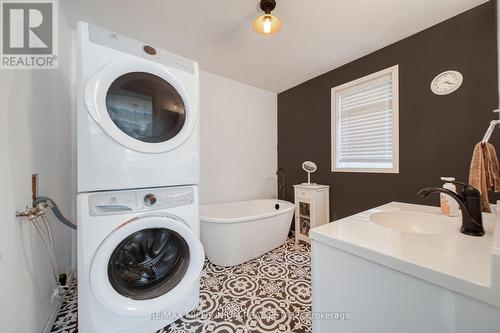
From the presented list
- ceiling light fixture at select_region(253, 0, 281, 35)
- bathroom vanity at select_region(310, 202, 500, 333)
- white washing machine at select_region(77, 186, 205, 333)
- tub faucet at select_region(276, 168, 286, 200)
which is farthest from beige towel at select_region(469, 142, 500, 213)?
tub faucet at select_region(276, 168, 286, 200)

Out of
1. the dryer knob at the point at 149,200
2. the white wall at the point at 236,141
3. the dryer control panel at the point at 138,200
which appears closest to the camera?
the dryer control panel at the point at 138,200

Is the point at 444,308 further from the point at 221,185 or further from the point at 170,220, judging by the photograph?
the point at 221,185

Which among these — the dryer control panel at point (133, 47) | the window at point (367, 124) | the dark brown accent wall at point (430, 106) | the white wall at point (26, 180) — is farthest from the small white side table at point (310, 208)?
the white wall at point (26, 180)

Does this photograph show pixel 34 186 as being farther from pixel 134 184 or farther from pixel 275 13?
pixel 275 13

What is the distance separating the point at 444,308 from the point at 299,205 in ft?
6.19

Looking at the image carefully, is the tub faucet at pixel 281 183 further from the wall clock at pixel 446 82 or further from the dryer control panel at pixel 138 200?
the dryer control panel at pixel 138 200

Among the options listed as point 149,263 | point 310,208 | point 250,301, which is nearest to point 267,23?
point 149,263

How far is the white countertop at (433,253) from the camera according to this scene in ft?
1.47

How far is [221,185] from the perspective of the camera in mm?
2512

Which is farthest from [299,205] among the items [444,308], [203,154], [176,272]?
[444,308]

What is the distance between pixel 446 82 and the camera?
1484 millimetres

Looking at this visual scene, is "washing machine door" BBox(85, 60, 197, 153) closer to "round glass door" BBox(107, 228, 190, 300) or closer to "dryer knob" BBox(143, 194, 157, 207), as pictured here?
"dryer knob" BBox(143, 194, 157, 207)

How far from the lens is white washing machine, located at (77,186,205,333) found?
2.78 feet

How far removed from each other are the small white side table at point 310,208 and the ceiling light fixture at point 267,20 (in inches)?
66.4
